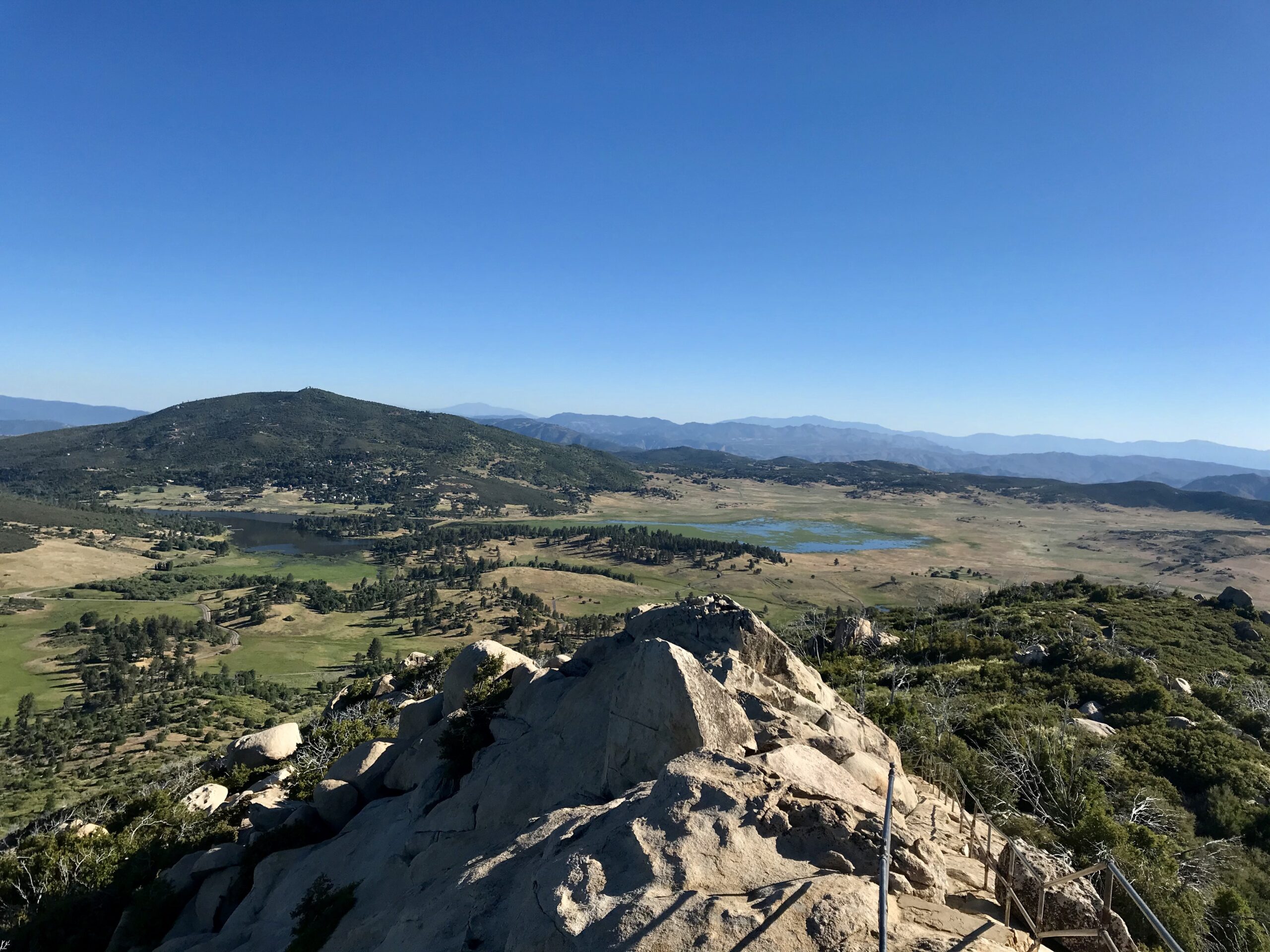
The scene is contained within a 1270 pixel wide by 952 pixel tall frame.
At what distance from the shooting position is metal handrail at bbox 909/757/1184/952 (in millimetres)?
7905

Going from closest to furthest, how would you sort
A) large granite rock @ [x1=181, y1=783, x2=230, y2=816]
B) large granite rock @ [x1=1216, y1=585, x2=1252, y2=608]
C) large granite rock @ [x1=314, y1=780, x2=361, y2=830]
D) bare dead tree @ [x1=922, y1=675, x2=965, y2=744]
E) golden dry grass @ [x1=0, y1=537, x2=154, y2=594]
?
1. large granite rock @ [x1=314, y1=780, x2=361, y2=830]
2. bare dead tree @ [x1=922, y1=675, x2=965, y2=744]
3. large granite rock @ [x1=181, y1=783, x2=230, y2=816]
4. large granite rock @ [x1=1216, y1=585, x2=1252, y2=608]
5. golden dry grass @ [x1=0, y1=537, x2=154, y2=594]

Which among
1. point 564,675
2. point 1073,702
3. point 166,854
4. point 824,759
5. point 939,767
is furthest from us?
point 1073,702

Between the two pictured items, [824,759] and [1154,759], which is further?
[1154,759]

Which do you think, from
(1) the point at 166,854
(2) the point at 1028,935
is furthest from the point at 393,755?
(2) the point at 1028,935

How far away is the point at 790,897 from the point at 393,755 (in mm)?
29132

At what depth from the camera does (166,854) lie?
3130 centimetres

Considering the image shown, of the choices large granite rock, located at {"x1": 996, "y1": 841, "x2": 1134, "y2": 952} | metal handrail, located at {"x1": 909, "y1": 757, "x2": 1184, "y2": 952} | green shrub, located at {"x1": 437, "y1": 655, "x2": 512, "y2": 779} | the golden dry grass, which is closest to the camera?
metal handrail, located at {"x1": 909, "y1": 757, "x2": 1184, "y2": 952}

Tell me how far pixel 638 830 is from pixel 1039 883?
8546mm

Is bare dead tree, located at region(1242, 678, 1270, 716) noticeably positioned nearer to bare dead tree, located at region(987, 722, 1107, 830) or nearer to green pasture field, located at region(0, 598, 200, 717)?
bare dead tree, located at region(987, 722, 1107, 830)

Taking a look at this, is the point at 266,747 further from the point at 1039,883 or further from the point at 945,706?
the point at 1039,883

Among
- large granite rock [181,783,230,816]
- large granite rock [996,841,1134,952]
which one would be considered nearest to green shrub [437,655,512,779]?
large granite rock [996,841,1134,952]

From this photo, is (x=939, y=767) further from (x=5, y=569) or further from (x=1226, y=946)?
(x=5, y=569)

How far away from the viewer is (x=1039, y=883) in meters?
12.5

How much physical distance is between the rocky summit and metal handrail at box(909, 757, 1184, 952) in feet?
1.97
